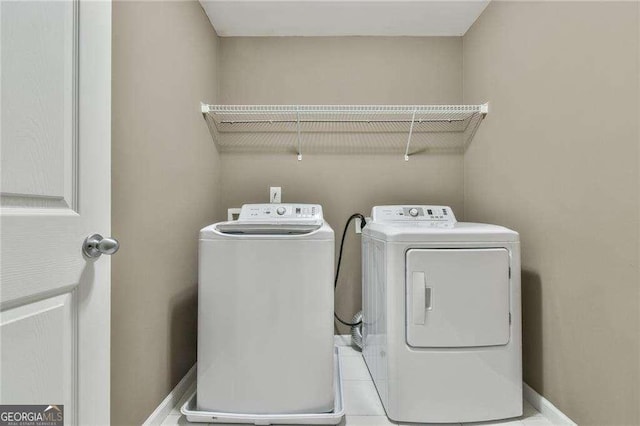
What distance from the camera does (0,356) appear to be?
571mm

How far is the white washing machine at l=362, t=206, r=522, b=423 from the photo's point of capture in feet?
4.52

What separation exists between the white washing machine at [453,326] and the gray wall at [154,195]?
998 mm

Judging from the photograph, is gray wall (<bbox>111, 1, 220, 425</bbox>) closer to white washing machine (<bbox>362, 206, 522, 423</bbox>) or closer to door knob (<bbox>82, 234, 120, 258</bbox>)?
door knob (<bbox>82, 234, 120, 258</bbox>)

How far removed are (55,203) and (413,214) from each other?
1.75 metres

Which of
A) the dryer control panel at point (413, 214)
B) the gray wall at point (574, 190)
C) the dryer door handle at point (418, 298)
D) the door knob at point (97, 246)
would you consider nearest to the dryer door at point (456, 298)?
the dryer door handle at point (418, 298)

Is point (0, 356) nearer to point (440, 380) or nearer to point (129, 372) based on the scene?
point (129, 372)

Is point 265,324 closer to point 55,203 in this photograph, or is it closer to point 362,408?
point 362,408

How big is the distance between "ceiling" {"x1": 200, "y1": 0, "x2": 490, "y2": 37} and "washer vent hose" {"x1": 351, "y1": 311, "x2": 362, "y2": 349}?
1929mm

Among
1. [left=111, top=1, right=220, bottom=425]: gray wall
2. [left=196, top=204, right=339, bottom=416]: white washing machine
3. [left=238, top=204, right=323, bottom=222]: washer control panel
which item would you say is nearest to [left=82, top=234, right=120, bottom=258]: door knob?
[left=111, top=1, right=220, bottom=425]: gray wall

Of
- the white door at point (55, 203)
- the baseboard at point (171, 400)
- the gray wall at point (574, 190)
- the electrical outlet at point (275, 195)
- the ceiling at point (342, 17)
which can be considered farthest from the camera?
the electrical outlet at point (275, 195)

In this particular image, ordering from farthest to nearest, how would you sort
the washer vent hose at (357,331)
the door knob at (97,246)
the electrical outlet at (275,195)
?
the electrical outlet at (275,195)
the washer vent hose at (357,331)
the door knob at (97,246)

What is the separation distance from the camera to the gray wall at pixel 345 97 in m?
2.30

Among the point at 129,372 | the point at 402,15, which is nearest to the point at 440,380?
the point at 129,372

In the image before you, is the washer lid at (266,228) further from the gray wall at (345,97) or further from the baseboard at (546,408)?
the baseboard at (546,408)
